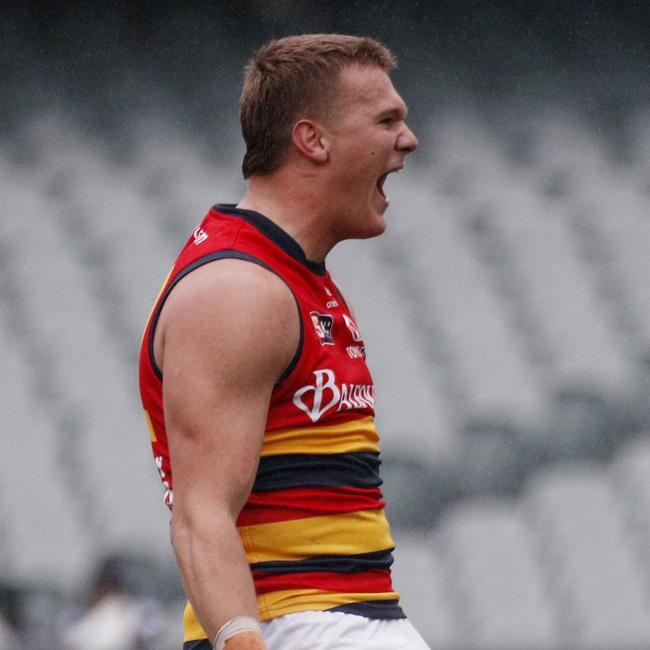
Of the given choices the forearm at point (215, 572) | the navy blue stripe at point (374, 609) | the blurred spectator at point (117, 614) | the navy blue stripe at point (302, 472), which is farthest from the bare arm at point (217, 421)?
the blurred spectator at point (117, 614)

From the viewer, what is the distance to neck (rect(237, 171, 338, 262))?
2.60 m

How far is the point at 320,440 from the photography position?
97.1 inches

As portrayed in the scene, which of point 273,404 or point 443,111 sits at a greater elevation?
point 443,111

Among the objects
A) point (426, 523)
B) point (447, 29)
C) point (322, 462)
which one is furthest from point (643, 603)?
point (322, 462)

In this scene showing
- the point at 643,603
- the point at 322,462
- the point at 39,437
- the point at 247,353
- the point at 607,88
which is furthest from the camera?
the point at 607,88

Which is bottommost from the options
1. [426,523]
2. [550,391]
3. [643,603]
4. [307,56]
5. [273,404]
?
[643,603]

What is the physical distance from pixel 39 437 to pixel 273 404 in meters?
4.40

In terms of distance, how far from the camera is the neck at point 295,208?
260 cm

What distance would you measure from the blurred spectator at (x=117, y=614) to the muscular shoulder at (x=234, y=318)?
153 inches

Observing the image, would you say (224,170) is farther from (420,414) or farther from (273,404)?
→ (273,404)

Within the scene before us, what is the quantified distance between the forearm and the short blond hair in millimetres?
710

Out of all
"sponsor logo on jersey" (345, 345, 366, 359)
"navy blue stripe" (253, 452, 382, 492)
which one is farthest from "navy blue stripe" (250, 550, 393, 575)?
"sponsor logo on jersey" (345, 345, 366, 359)

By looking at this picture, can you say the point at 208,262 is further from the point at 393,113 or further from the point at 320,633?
the point at 320,633

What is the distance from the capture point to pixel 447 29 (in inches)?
282
